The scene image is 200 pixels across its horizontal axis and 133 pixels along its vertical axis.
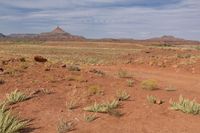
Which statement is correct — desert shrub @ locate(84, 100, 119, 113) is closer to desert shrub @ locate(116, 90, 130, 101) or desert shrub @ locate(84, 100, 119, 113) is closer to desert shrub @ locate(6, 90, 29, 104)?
desert shrub @ locate(116, 90, 130, 101)

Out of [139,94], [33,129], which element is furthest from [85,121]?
[139,94]

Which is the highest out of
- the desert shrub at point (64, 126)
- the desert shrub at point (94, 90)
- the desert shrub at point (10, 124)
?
the desert shrub at point (94, 90)

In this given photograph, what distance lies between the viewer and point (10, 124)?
789 cm

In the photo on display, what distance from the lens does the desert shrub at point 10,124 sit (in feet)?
25.2

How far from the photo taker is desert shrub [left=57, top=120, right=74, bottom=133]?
7.91m

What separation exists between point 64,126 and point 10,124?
1.02 meters

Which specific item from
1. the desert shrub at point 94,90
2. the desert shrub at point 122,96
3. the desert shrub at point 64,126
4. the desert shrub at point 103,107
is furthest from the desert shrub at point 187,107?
the desert shrub at point 64,126

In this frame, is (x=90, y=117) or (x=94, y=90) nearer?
(x=90, y=117)

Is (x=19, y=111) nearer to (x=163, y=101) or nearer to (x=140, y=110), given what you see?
(x=140, y=110)

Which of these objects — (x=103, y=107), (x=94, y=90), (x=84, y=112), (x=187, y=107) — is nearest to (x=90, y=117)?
(x=84, y=112)

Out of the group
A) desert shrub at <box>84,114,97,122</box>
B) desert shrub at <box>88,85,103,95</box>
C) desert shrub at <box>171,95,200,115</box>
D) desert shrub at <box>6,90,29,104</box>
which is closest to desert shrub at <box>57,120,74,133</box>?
desert shrub at <box>84,114,97,122</box>

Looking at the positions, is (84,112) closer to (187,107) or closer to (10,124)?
(10,124)

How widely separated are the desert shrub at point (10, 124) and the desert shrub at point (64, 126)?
0.68m

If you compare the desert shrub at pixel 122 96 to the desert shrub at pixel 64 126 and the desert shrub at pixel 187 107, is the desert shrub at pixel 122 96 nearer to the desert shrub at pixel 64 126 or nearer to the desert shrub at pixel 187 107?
the desert shrub at pixel 187 107
